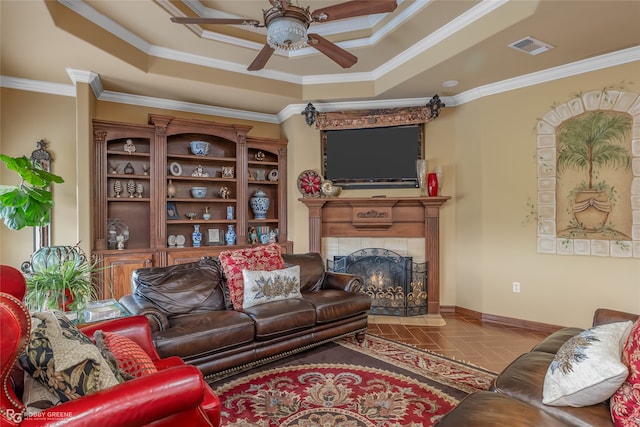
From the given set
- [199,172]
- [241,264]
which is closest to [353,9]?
[241,264]

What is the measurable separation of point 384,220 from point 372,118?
1.33 m

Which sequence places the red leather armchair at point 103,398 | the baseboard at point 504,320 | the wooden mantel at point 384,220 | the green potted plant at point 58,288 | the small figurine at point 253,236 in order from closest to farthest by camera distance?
the red leather armchair at point 103,398, the green potted plant at point 58,288, the baseboard at point 504,320, the wooden mantel at point 384,220, the small figurine at point 253,236

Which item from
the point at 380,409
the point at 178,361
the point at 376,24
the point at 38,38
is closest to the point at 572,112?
the point at 376,24

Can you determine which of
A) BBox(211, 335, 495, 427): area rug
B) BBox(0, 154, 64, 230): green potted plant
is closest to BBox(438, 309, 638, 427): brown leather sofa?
BBox(211, 335, 495, 427): area rug

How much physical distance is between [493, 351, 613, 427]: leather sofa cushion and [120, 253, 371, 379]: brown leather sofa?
5.25 feet

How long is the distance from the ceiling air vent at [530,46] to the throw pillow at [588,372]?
8.16 feet

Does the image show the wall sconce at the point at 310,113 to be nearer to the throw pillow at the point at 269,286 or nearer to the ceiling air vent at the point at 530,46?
the throw pillow at the point at 269,286

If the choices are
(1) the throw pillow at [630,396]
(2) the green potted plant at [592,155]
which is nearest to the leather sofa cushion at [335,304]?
(1) the throw pillow at [630,396]

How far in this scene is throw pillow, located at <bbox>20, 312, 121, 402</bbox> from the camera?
3.75 ft

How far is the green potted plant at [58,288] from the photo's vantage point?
1871mm

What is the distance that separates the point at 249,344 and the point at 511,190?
126 inches

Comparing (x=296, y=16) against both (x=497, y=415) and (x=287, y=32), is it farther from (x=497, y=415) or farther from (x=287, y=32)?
(x=497, y=415)

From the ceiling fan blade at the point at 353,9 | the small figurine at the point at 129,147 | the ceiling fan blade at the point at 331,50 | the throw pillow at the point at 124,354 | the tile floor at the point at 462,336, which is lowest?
the tile floor at the point at 462,336

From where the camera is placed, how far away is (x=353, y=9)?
231 centimetres
